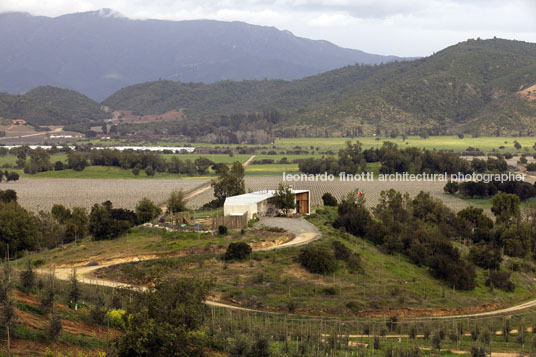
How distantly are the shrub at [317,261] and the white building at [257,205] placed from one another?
1210cm

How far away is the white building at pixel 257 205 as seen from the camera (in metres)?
53.7

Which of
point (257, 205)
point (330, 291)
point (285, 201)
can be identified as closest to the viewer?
point (330, 291)

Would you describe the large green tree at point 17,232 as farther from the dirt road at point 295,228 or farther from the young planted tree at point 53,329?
the young planted tree at point 53,329

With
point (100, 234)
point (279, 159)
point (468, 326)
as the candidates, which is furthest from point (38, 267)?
point (279, 159)

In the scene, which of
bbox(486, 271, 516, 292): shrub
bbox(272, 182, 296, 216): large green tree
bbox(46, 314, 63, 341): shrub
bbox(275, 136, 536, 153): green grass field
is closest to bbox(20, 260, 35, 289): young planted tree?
bbox(46, 314, 63, 341): shrub

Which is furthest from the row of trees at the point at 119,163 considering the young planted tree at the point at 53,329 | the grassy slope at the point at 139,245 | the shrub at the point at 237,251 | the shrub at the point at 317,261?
the young planted tree at the point at 53,329

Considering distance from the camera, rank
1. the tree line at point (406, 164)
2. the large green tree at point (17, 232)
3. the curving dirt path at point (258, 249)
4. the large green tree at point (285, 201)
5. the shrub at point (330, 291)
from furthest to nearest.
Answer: the tree line at point (406, 164)
the large green tree at point (285, 201)
the large green tree at point (17, 232)
the shrub at point (330, 291)
the curving dirt path at point (258, 249)

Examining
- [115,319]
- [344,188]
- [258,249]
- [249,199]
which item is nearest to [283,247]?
[258,249]

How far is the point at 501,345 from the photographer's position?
30500 millimetres

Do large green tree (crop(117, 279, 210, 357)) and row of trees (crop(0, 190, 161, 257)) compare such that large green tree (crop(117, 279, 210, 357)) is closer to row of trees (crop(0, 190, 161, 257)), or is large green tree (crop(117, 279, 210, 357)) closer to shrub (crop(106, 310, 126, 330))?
shrub (crop(106, 310, 126, 330))

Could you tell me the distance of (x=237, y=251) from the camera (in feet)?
137

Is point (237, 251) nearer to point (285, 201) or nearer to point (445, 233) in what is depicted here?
point (285, 201)

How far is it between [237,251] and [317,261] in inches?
211

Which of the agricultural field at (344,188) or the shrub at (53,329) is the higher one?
the agricultural field at (344,188)
